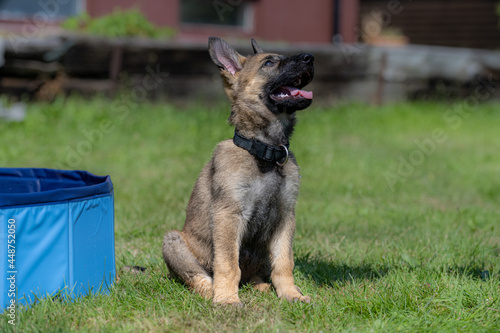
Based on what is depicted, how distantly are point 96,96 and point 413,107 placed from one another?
20.0 ft

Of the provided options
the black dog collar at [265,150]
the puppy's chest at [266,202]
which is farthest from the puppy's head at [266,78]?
the puppy's chest at [266,202]

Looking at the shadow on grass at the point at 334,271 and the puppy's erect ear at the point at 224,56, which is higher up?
the puppy's erect ear at the point at 224,56

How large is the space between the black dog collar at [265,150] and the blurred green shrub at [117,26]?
23.5 ft

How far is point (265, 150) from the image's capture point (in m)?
3.49

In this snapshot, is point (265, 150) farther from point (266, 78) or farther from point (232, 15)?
point (232, 15)

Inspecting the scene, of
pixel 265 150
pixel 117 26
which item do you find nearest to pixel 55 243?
pixel 265 150

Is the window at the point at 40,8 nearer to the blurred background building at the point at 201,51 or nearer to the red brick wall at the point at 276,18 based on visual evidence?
the blurred background building at the point at 201,51

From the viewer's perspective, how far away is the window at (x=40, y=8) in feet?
35.9

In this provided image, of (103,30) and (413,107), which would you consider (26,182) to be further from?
(413,107)

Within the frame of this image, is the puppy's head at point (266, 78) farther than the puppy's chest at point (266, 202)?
Yes

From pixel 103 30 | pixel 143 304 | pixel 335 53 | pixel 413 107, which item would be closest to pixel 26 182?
pixel 143 304

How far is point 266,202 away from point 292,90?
734mm

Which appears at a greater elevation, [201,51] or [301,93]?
[201,51]

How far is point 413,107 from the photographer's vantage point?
11.6m
